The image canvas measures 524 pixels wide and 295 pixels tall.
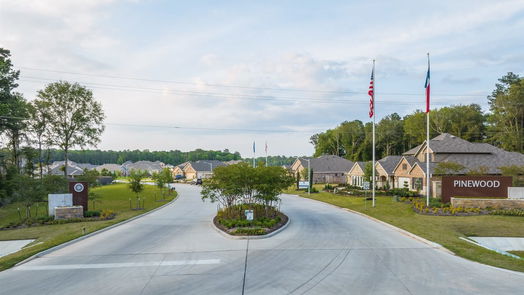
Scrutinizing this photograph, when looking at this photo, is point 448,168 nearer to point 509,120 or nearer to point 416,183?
point 416,183

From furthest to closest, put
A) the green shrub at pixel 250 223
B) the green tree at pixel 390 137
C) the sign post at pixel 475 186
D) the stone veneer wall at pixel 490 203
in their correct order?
the green tree at pixel 390 137
the sign post at pixel 475 186
the stone veneer wall at pixel 490 203
the green shrub at pixel 250 223

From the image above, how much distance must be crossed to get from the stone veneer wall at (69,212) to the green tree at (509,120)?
7311cm

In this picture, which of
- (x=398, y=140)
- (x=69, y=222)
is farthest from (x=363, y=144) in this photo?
(x=69, y=222)

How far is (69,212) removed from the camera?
92.1 feet

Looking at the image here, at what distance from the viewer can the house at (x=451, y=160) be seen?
42.1 metres

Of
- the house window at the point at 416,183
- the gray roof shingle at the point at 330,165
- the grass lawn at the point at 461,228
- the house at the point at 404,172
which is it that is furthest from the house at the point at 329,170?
the grass lawn at the point at 461,228

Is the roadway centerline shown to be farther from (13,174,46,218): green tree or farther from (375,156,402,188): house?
(375,156,402,188): house

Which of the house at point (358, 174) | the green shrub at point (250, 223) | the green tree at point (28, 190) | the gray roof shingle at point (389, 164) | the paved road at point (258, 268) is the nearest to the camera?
the paved road at point (258, 268)

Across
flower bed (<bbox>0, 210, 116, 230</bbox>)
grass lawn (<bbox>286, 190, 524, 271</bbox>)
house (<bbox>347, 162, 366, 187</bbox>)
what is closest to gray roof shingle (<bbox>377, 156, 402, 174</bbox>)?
house (<bbox>347, 162, 366, 187</bbox>)

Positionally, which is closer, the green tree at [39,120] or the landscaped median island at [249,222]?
the landscaped median island at [249,222]

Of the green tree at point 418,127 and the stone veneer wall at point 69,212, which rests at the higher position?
the green tree at point 418,127

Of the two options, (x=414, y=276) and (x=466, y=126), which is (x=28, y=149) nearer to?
(x=414, y=276)

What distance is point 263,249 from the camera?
16266 millimetres

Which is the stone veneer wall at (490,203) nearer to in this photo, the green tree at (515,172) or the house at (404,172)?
the green tree at (515,172)
